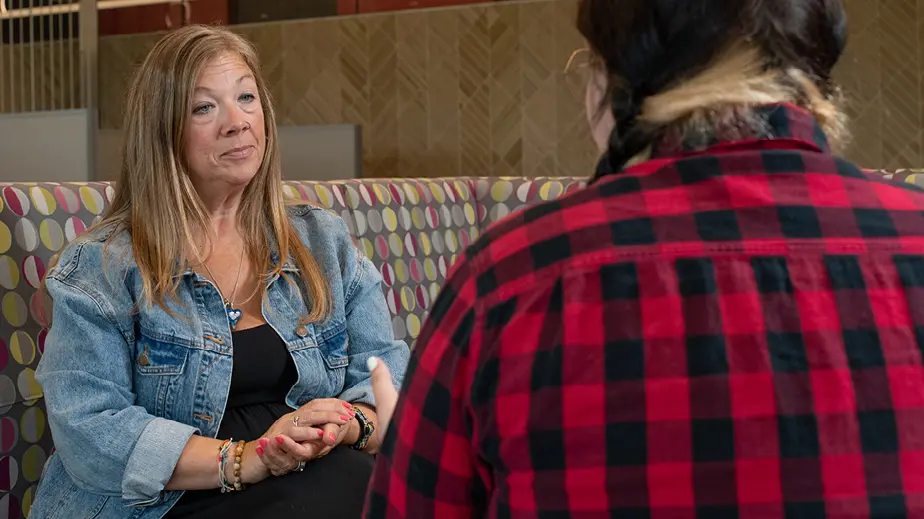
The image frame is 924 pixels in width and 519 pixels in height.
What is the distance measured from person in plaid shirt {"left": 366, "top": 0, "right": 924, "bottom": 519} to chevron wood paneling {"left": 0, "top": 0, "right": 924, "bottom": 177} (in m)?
4.70

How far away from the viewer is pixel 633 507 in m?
0.66

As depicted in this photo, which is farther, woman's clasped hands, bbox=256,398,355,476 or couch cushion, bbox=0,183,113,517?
couch cushion, bbox=0,183,113,517

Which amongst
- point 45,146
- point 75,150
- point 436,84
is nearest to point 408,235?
point 75,150

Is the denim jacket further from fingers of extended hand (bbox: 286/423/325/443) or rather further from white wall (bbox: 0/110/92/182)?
white wall (bbox: 0/110/92/182)

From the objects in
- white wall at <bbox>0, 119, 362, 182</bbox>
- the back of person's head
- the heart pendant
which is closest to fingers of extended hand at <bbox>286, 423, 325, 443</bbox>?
the heart pendant

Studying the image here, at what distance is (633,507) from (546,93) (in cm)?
512

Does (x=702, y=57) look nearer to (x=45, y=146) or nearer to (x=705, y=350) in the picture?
(x=705, y=350)

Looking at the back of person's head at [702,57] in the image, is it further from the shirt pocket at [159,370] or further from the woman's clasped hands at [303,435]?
the shirt pocket at [159,370]

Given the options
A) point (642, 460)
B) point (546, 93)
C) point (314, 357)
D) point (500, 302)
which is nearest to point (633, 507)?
point (642, 460)

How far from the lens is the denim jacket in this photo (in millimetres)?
1496

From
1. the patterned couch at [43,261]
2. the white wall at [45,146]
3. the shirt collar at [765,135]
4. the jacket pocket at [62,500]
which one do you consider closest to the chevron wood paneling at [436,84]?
the white wall at [45,146]

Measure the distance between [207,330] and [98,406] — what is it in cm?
20

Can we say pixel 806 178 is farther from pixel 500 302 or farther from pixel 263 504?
pixel 263 504

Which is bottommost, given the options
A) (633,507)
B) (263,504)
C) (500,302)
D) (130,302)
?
(263,504)
